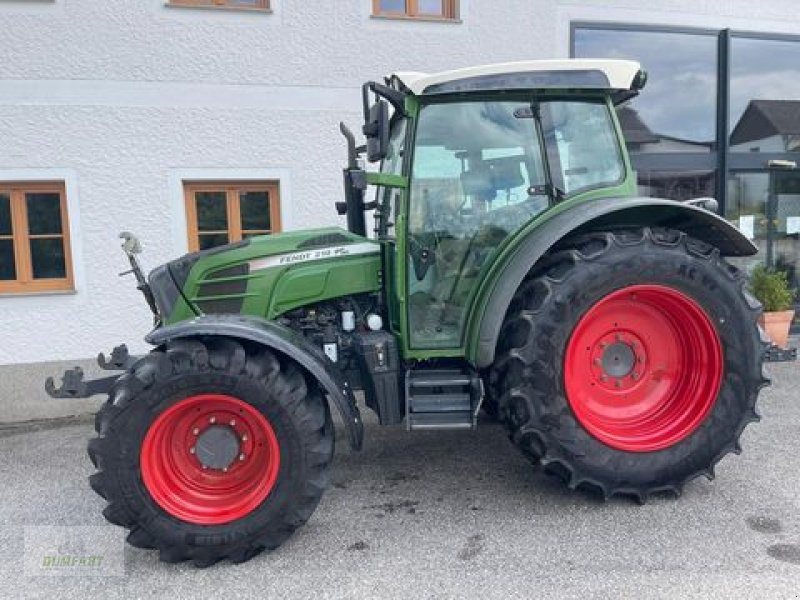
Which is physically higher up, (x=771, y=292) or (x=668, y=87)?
(x=668, y=87)

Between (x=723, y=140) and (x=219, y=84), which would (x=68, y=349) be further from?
(x=723, y=140)

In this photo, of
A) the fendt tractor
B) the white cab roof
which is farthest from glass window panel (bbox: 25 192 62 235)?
the white cab roof

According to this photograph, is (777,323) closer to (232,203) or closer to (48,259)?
(232,203)

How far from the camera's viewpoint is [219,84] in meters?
5.69

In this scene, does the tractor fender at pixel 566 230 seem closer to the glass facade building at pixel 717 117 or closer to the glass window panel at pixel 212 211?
the glass window panel at pixel 212 211

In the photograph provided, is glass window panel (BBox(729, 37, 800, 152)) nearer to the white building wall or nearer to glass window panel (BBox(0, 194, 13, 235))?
the white building wall

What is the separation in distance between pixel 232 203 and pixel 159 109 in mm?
1030

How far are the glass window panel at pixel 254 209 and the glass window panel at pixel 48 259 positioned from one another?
1644 mm

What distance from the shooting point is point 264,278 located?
3.48 meters

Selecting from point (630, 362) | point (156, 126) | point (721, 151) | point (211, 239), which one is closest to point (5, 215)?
point (156, 126)

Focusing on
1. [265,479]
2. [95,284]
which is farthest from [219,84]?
[265,479]

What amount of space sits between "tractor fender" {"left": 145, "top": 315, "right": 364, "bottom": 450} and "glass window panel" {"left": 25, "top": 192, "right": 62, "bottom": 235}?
131 inches

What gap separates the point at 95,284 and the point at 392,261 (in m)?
3.46

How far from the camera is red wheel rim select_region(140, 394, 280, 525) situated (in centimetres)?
289
